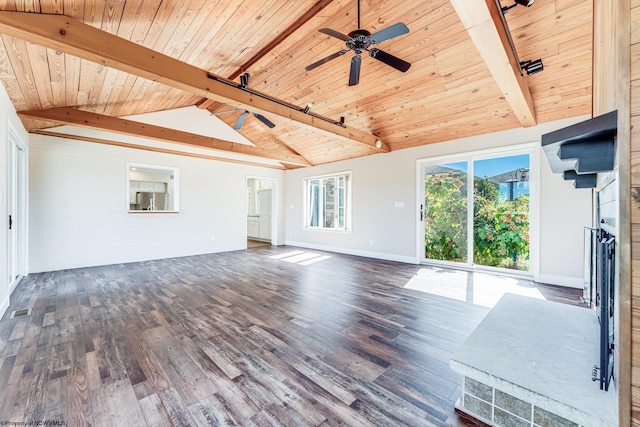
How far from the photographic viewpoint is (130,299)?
3369 millimetres

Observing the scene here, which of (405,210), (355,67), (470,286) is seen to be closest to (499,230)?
(470,286)

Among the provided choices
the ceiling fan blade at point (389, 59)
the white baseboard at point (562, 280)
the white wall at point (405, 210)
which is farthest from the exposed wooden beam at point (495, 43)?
the white baseboard at point (562, 280)

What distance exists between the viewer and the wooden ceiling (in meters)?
2.34

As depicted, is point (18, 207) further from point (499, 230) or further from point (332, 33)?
point (499, 230)

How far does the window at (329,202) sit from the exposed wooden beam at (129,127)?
1825 mm

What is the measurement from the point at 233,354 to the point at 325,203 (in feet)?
19.2

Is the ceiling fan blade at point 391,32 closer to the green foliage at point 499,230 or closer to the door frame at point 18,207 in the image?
the green foliage at point 499,230

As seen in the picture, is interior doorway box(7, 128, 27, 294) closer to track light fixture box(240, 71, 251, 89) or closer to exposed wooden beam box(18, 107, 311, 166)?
exposed wooden beam box(18, 107, 311, 166)

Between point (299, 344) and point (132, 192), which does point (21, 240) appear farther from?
point (299, 344)

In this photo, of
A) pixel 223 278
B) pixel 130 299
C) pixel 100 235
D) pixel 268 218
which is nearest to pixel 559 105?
pixel 223 278

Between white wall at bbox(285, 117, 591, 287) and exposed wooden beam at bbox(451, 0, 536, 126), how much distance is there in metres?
1.38

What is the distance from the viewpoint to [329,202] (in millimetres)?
7598

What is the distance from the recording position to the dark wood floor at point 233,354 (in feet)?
4.91

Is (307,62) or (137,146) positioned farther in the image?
(137,146)
